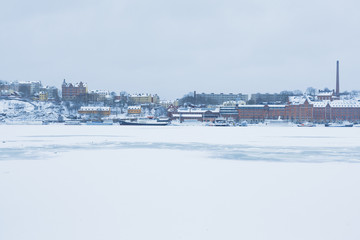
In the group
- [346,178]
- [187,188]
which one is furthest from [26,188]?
[346,178]

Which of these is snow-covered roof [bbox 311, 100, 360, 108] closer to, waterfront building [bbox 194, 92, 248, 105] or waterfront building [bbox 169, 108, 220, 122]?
→ waterfront building [bbox 169, 108, 220, 122]

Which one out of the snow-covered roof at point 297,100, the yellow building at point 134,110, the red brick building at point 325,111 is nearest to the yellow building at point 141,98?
the yellow building at point 134,110

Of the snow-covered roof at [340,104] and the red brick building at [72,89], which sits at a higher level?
the red brick building at [72,89]

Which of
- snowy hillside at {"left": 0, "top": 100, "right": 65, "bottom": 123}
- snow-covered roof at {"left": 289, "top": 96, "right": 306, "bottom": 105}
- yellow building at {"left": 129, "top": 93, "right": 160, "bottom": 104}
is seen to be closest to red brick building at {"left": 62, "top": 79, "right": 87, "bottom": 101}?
yellow building at {"left": 129, "top": 93, "right": 160, "bottom": 104}

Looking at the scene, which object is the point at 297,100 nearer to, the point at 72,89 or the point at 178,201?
the point at 72,89

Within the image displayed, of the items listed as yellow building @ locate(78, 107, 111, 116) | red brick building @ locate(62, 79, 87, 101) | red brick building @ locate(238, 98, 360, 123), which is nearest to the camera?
red brick building @ locate(238, 98, 360, 123)

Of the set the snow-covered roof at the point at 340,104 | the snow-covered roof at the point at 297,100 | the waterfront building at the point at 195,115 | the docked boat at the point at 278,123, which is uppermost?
the snow-covered roof at the point at 297,100

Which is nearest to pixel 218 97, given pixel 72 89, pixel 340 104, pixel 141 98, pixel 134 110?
pixel 141 98

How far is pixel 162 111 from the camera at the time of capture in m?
122

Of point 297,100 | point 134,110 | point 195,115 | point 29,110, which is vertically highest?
point 297,100

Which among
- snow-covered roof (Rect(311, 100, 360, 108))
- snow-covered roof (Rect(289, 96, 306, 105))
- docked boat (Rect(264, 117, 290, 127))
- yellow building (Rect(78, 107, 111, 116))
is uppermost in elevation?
snow-covered roof (Rect(289, 96, 306, 105))

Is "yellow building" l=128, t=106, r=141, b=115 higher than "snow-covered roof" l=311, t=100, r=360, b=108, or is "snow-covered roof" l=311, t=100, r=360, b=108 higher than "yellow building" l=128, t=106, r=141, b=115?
"snow-covered roof" l=311, t=100, r=360, b=108

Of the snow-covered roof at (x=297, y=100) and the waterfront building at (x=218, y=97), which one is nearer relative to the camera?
the snow-covered roof at (x=297, y=100)

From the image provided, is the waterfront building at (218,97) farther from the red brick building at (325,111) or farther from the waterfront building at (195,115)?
the red brick building at (325,111)
